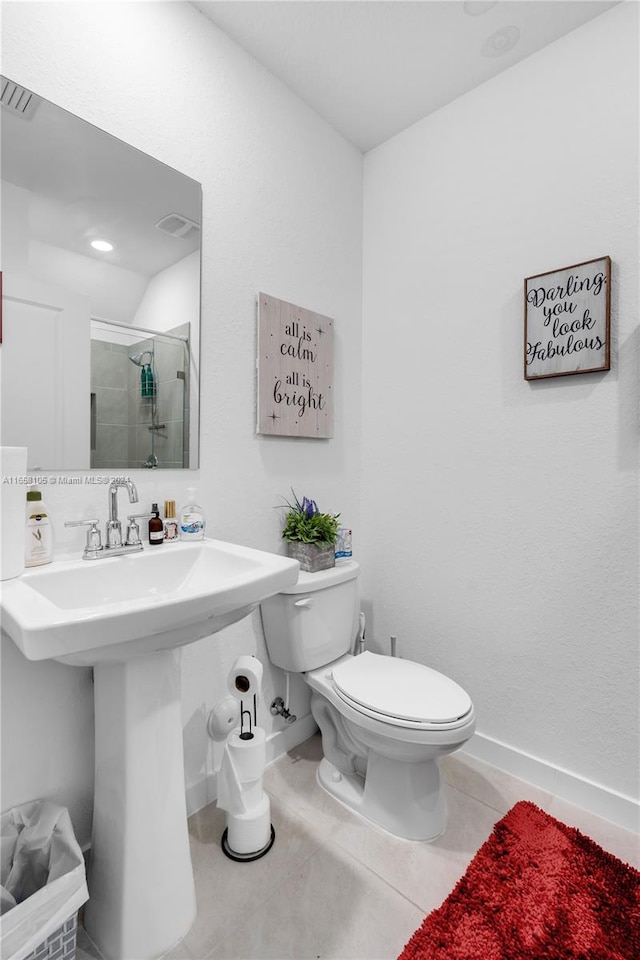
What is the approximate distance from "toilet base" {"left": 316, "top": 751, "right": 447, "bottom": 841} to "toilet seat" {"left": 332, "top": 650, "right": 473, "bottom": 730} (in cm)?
21

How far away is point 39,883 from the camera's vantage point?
1.04m

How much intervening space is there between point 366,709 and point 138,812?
0.61 meters

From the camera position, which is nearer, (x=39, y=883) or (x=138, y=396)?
(x=39, y=883)

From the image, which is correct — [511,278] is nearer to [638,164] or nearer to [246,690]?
[638,164]

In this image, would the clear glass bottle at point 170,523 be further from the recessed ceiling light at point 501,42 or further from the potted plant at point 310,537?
the recessed ceiling light at point 501,42

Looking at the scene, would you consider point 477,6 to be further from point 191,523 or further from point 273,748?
point 273,748

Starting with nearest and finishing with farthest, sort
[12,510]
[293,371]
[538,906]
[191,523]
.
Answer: [12,510], [538,906], [191,523], [293,371]

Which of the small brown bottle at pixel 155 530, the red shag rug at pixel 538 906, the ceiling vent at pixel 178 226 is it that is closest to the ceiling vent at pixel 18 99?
the ceiling vent at pixel 178 226

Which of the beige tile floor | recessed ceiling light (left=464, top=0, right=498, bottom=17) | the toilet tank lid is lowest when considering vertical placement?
the beige tile floor

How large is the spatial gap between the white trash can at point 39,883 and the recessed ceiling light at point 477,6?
8.03ft

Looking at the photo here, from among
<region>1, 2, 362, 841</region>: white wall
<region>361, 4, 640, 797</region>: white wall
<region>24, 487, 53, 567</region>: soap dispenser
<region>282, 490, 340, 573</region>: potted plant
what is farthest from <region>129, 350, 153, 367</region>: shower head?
<region>361, 4, 640, 797</region>: white wall

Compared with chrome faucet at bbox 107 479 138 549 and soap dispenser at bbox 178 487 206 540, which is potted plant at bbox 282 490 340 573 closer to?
soap dispenser at bbox 178 487 206 540

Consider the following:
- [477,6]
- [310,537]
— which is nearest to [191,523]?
[310,537]

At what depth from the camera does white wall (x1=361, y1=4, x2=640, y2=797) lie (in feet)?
4.72
